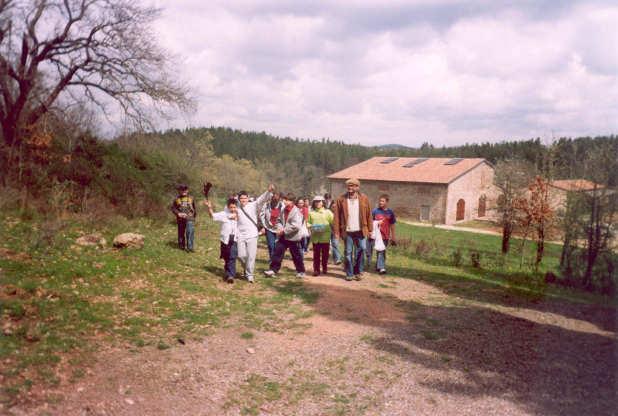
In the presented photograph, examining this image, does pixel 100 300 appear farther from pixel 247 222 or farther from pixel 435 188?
pixel 435 188

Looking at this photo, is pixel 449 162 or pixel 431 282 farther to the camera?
pixel 449 162

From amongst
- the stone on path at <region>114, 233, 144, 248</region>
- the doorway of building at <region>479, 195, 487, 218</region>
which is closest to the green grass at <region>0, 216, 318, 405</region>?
the stone on path at <region>114, 233, 144, 248</region>

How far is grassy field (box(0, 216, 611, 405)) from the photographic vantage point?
447 cm

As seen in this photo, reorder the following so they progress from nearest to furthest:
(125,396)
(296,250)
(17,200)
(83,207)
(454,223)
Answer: (125,396) → (296,250) → (17,200) → (83,207) → (454,223)

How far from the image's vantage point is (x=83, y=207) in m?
12.6

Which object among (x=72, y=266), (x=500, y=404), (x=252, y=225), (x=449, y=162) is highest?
(x=449, y=162)

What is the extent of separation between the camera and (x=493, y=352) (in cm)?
545

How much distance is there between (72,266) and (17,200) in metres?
5.46

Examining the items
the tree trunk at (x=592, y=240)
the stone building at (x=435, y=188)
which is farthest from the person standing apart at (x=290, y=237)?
the stone building at (x=435, y=188)

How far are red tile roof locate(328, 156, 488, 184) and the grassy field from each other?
28.1 meters

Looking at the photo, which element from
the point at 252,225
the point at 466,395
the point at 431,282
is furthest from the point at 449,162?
the point at 466,395

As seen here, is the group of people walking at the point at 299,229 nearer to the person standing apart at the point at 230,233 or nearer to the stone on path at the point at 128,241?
the person standing apart at the point at 230,233

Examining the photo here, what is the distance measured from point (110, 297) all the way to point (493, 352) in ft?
17.8

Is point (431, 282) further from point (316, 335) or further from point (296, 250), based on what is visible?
point (316, 335)
